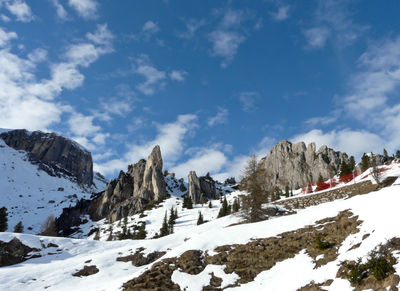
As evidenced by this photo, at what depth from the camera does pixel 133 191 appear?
15050cm

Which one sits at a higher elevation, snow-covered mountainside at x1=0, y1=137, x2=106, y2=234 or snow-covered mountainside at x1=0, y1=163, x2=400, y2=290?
snow-covered mountainside at x1=0, y1=137, x2=106, y2=234

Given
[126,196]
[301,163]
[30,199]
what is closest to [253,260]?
[126,196]

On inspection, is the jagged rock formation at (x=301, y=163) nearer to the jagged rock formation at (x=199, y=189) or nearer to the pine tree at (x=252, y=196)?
the jagged rock formation at (x=199, y=189)

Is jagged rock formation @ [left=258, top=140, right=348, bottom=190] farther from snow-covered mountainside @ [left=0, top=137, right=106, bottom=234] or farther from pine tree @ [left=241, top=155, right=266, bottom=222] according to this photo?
snow-covered mountainside @ [left=0, top=137, right=106, bottom=234]

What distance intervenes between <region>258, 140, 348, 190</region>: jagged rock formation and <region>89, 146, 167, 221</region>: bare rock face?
6072 centimetres

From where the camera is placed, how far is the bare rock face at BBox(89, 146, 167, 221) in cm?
12744

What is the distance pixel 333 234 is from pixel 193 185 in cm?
12559

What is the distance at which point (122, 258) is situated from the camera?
2839 centimetres

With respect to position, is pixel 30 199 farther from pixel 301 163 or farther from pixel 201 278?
pixel 201 278

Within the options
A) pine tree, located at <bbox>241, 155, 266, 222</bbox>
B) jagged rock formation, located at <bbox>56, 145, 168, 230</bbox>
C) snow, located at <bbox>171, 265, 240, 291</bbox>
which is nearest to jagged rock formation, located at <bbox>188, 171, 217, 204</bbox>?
jagged rock formation, located at <bbox>56, 145, 168, 230</bbox>

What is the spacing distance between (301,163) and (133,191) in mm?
99224

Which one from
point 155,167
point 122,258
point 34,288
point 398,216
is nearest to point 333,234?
point 398,216

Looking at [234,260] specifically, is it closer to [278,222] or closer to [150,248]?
[278,222]

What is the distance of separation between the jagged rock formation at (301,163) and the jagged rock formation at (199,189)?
3546cm
